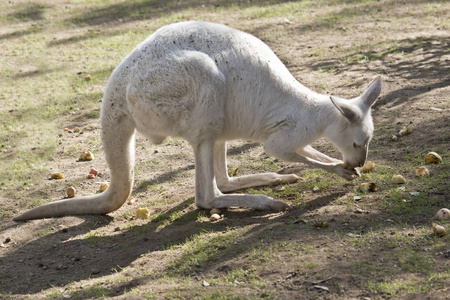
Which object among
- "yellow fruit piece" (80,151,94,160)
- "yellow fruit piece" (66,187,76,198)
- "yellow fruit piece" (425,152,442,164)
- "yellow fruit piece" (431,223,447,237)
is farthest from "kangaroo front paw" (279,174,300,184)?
"yellow fruit piece" (80,151,94,160)

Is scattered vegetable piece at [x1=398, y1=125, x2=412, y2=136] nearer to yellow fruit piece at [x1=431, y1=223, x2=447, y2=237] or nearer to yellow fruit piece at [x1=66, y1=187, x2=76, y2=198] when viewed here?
yellow fruit piece at [x1=431, y1=223, x2=447, y2=237]

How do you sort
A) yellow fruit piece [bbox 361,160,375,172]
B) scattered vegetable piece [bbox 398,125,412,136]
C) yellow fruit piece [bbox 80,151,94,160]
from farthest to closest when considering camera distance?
yellow fruit piece [bbox 80,151,94,160], scattered vegetable piece [bbox 398,125,412,136], yellow fruit piece [bbox 361,160,375,172]

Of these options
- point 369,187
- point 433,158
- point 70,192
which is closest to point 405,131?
point 433,158

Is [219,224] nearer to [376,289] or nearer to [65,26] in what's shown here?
[376,289]

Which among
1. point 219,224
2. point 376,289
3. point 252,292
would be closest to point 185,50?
point 219,224

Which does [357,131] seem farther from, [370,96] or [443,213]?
[443,213]

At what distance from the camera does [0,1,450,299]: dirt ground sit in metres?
3.20

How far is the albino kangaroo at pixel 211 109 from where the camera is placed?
4105mm

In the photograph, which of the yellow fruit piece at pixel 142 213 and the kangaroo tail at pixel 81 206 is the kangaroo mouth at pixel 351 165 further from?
the kangaroo tail at pixel 81 206

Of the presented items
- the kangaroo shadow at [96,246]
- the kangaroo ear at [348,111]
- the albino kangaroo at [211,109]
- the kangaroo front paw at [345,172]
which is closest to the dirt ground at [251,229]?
the kangaroo shadow at [96,246]

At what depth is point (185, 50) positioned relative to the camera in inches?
166

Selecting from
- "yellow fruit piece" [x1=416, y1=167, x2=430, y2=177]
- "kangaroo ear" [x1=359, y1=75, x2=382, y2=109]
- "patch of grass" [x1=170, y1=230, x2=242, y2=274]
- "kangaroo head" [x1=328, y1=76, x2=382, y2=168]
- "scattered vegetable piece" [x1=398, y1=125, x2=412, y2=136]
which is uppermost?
"kangaroo ear" [x1=359, y1=75, x2=382, y2=109]

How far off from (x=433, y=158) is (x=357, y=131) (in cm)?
76

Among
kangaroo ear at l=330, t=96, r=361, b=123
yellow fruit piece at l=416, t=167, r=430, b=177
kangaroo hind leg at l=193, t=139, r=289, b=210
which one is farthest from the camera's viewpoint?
yellow fruit piece at l=416, t=167, r=430, b=177
